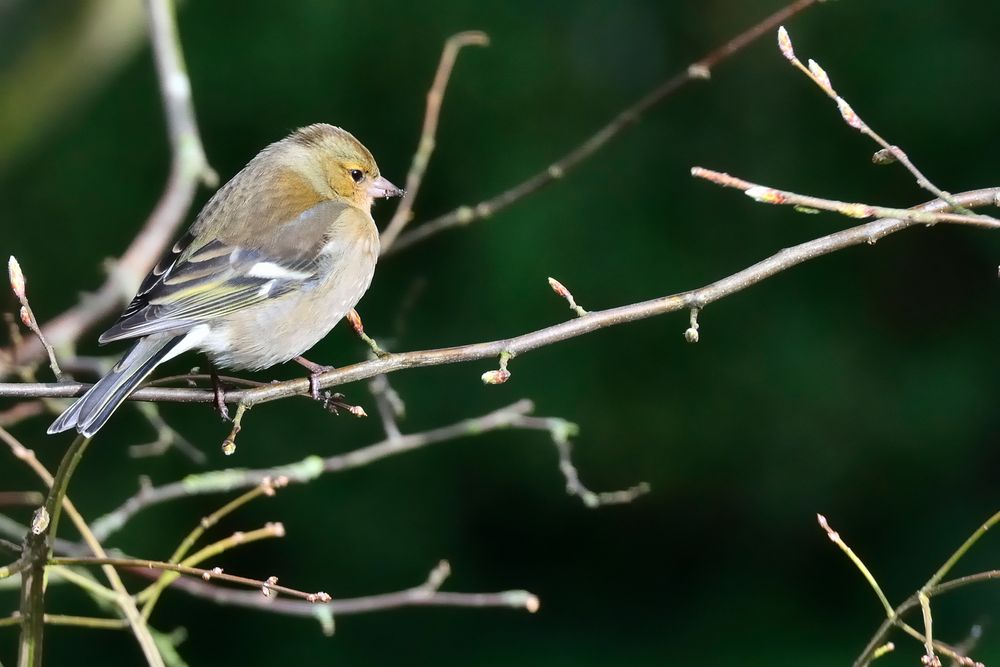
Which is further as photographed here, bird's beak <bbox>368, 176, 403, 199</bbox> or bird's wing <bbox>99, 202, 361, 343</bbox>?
bird's beak <bbox>368, 176, 403, 199</bbox>

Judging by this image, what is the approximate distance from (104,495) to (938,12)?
4.46 metres

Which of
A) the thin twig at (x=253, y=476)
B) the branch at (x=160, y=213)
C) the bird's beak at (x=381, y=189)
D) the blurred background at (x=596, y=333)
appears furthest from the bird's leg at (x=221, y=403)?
the blurred background at (x=596, y=333)

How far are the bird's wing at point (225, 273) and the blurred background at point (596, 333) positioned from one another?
2.69 metres

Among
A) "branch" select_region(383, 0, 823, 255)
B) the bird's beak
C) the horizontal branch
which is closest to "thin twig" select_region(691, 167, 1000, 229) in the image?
the horizontal branch

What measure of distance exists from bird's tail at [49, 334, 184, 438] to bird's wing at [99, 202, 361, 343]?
0.30 ft

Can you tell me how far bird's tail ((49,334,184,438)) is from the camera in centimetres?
209

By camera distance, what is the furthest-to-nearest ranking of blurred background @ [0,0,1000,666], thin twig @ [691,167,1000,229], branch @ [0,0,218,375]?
blurred background @ [0,0,1000,666] → branch @ [0,0,218,375] → thin twig @ [691,167,1000,229]

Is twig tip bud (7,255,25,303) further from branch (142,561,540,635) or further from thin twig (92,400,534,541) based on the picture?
branch (142,561,540,635)

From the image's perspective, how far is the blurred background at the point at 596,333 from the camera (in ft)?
18.9

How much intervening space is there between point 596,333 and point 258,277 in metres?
3.12

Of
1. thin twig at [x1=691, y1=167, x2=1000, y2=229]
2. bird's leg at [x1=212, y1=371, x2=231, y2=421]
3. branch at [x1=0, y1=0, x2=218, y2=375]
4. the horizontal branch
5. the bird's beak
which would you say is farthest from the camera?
the bird's beak

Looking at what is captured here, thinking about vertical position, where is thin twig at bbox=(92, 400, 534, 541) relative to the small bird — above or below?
below

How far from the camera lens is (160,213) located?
8.82 ft

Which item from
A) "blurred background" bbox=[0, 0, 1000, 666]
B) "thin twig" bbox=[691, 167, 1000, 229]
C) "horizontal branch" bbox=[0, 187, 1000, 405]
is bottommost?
"blurred background" bbox=[0, 0, 1000, 666]
